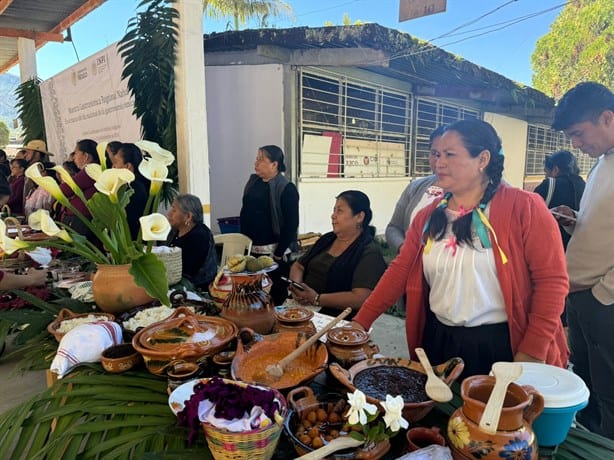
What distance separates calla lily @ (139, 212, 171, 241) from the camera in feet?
4.59

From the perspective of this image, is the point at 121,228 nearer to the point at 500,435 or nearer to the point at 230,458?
the point at 230,458

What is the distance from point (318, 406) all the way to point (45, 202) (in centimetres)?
455

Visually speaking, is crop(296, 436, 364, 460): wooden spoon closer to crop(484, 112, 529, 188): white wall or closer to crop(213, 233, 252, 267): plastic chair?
crop(213, 233, 252, 267): plastic chair

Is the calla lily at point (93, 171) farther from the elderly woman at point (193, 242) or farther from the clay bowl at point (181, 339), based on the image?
the elderly woman at point (193, 242)

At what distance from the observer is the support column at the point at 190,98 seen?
3924mm

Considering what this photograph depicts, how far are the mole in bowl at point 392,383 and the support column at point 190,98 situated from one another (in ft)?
10.9

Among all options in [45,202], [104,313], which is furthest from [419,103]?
[104,313]

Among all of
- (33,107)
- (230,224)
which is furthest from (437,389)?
(33,107)

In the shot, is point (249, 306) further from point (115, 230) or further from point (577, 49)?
point (577, 49)

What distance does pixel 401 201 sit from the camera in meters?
2.80

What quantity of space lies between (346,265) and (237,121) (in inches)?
154

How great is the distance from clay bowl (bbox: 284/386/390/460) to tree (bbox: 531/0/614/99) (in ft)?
66.4

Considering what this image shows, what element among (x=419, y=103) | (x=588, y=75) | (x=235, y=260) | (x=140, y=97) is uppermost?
(x=588, y=75)

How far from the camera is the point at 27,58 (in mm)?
8172
